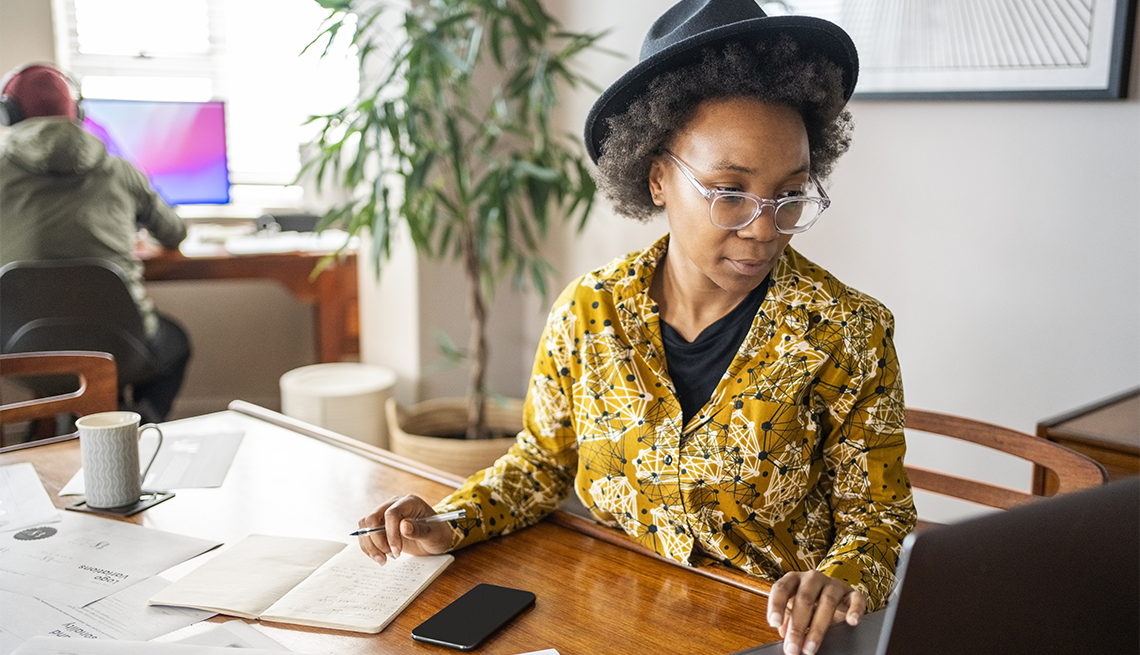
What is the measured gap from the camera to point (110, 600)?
40.5 inches

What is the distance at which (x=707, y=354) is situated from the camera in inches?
50.3

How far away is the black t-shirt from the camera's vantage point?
4.12ft

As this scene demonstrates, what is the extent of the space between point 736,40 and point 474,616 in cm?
77

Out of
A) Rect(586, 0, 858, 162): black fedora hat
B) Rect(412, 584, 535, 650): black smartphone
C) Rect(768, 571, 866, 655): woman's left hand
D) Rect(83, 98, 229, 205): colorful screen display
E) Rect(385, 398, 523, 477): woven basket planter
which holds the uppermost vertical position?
Rect(586, 0, 858, 162): black fedora hat

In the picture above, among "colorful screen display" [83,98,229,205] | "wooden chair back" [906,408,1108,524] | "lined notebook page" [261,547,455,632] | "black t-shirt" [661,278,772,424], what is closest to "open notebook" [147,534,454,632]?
"lined notebook page" [261,547,455,632]

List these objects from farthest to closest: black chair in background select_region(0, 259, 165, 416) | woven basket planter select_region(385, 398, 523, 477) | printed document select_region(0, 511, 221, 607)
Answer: woven basket planter select_region(385, 398, 523, 477)
black chair in background select_region(0, 259, 165, 416)
printed document select_region(0, 511, 221, 607)

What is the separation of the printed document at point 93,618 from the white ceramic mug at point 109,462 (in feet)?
0.85

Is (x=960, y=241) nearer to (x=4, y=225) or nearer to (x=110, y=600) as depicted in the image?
(x=110, y=600)

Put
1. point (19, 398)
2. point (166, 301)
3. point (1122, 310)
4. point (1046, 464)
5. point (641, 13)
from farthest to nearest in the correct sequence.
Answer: point (166, 301) → point (19, 398) → point (641, 13) → point (1122, 310) → point (1046, 464)

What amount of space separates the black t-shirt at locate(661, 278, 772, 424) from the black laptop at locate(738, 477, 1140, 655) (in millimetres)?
641

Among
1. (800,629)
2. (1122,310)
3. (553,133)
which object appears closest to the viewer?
(800,629)

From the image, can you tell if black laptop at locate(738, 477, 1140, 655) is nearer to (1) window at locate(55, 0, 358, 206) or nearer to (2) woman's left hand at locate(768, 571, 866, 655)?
(2) woman's left hand at locate(768, 571, 866, 655)

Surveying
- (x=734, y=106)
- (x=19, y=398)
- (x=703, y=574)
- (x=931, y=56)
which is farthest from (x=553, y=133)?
(x=703, y=574)

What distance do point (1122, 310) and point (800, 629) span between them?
5.00 feet
